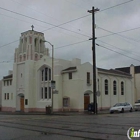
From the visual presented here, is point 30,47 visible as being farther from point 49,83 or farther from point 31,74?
point 49,83

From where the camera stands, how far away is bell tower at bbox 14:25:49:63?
142ft

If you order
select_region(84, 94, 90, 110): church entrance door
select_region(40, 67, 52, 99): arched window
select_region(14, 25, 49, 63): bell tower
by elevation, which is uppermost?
select_region(14, 25, 49, 63): bell tower

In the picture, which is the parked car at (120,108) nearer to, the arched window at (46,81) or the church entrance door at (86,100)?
the church entrance door at (86,100)

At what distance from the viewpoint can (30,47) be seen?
142 ft

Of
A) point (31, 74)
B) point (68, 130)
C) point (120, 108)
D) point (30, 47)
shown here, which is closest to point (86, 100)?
point (120, 108)

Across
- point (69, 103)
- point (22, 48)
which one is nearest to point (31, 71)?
point (22, 48)

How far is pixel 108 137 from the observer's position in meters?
10.7

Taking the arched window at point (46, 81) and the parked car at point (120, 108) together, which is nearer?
the parked car at point (120, 108)

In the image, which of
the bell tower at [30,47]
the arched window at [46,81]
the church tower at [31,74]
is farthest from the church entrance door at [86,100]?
the bell tower at [30,47]

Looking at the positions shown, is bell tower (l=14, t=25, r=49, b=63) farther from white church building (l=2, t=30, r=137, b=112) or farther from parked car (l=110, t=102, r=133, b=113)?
parked car (l=110, t=102, r=133, b=113)

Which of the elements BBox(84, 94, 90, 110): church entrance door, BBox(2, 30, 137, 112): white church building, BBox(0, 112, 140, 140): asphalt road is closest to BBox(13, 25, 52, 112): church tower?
BBox(2, 30, 137, 112): white church building

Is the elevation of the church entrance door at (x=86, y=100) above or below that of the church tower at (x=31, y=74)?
below

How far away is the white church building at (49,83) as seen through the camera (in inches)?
1485

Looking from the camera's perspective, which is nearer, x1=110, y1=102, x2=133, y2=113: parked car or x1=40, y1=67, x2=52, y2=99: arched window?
x1=110, y1=102, x2=133, y2=113: parked car
